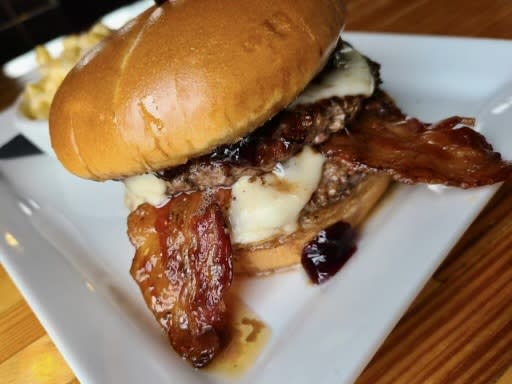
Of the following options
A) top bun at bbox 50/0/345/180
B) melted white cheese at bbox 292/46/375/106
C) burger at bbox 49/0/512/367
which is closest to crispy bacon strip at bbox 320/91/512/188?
burger at bbox 49/0/512/367

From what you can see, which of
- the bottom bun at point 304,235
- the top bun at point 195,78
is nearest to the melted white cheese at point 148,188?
the top bun at point 195,78

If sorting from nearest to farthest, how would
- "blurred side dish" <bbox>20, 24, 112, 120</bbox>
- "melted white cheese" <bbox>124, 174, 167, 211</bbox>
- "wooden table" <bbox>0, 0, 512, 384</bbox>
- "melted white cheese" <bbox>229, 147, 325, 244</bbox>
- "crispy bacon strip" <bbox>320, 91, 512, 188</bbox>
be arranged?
"wooden table" <bbox>0, 0, 512, 384</bbox> → "crispy bacon strip" <bbox>320, 91, 512, 188</bbox> → "melted white cheese" <bbox>229, 147, 325, 244</bbox> → "melted white cheese" <bbox>124, 174, 167, 211</bbox> → "blurred side dish" <bbox>20, 24, 112, 120</bbox>

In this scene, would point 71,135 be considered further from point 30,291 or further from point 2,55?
point 2,55

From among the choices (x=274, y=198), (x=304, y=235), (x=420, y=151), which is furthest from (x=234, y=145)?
(x=420, y=151)

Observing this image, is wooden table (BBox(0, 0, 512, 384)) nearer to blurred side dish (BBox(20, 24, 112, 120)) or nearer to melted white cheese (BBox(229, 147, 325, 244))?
melted white cheese (BBox(229, 147, 325, 244))

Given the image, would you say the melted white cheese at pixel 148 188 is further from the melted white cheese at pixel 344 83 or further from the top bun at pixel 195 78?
the melted white cheese at pixel 344 83

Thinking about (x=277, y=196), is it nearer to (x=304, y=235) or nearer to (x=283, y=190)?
(x=283, y=190)
